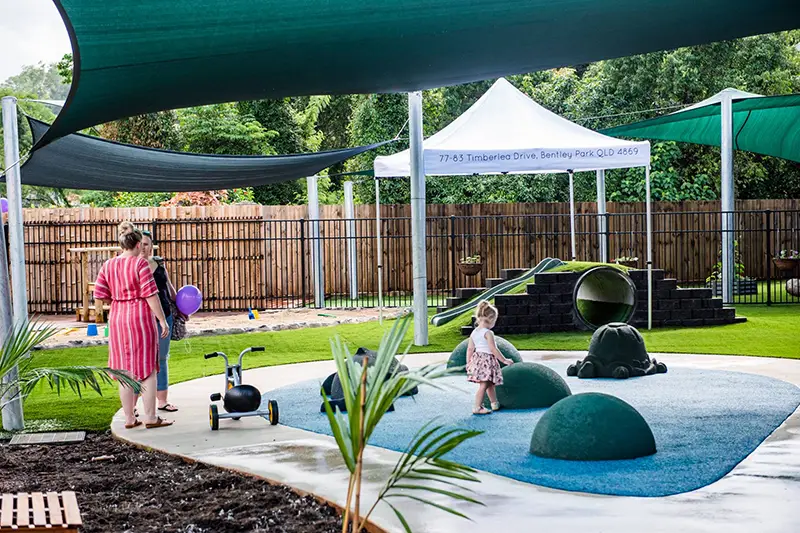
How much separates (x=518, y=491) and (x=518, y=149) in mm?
10560

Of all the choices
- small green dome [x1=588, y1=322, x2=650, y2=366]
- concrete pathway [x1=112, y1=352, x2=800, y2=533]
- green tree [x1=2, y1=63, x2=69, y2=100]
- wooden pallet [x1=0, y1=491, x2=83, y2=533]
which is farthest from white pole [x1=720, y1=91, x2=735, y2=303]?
green tree [x1=2, y1=63, x2=69, y2=100]

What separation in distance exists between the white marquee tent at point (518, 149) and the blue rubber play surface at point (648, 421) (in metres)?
5.27

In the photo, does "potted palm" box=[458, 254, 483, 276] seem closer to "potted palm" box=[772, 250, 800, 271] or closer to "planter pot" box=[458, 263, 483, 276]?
"planter pot" box=[458, 263, 483, 276]

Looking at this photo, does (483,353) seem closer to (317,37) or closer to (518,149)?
(317,37)

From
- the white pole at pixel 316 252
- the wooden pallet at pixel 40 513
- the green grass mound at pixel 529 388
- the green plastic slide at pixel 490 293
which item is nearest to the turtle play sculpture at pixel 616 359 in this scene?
the green grass mound at pixel 529 388

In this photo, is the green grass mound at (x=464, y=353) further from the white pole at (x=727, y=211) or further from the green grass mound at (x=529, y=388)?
the white pole at (x=727, y=211)

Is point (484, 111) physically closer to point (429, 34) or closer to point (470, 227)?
point (470, 227)

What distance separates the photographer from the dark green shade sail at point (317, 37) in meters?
5.32

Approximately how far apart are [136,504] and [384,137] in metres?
26.4

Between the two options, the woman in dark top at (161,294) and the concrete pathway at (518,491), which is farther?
the woman in dark top at (161,294)

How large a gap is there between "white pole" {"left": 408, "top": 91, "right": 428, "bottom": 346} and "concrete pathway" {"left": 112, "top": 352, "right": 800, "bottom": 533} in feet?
17.3

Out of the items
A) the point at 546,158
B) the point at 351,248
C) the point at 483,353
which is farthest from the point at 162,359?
the point at 351,248

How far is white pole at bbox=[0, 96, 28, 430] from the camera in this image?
8.58 metres

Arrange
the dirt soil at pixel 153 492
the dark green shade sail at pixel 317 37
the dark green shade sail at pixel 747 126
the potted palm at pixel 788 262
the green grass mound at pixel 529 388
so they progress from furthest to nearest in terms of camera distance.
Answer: the potted palm at pixel 788 262 < the dark green shade sail at pixel 747 126 < the green grass mound at pixel 529 388 < the dirt soil at pixel 153 492 < the dark green shade sail at pixel 317 37
